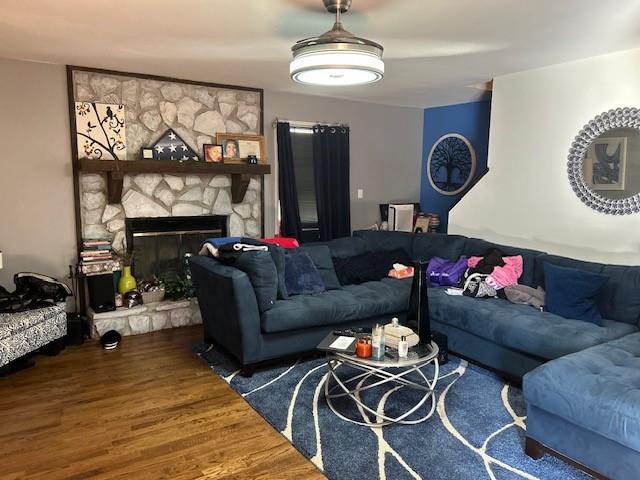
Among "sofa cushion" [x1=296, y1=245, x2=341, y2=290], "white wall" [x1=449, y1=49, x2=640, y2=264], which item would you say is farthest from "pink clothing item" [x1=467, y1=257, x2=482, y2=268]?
"sofa cushion" [x1=296, y1=245, x2=341, y2=290]

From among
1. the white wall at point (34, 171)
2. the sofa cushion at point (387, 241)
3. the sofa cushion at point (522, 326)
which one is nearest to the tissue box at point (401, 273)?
the sofa cushion at point (387, 241)

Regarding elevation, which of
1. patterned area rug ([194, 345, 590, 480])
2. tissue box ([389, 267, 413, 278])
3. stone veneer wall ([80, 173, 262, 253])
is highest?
stone veneer wall ([80, 173, 262, 253])

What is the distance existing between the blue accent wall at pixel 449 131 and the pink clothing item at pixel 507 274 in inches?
71.2

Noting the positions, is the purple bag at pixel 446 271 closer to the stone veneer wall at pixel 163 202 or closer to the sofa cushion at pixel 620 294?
the sofa cushion at pixel 620 294

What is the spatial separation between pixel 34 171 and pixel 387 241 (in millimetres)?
3362

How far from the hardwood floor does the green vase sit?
748 mm

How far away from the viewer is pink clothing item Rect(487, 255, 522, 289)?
390 cm

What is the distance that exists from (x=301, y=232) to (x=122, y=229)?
194 cm

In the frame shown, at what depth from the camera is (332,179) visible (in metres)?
5.68

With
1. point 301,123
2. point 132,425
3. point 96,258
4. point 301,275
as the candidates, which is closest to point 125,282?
point 96,258

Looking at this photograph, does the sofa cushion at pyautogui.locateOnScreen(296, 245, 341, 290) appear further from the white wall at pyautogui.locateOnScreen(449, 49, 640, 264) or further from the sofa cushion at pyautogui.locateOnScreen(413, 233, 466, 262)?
the white wall at pyautogui.locateOnScreen(449, 49, 640, 264)

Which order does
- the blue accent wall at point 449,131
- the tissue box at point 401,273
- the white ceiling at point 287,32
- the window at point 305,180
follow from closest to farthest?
the white ceiling at point 287,32
the tissue box at point 401,273
the window at point 305,180
the blue accent wall at point 449,131

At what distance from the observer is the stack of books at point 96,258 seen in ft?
13.7

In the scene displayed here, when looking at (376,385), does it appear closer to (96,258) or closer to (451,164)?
(96,258)
